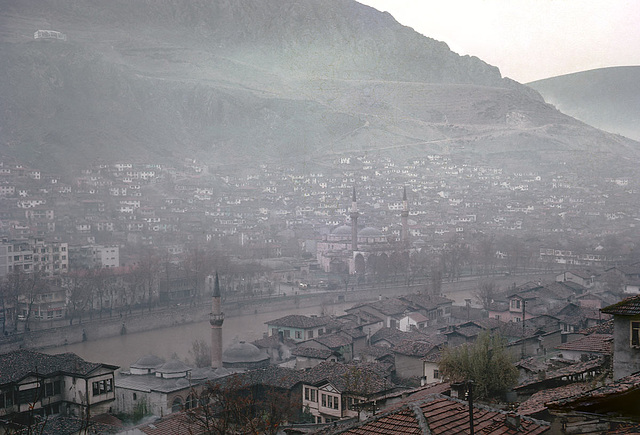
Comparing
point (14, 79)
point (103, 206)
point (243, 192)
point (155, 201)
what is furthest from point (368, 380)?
point (14, 79)

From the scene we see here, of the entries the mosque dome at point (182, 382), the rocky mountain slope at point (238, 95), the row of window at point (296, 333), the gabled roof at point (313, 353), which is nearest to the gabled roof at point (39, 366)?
the mosque dome at point (182, 382)

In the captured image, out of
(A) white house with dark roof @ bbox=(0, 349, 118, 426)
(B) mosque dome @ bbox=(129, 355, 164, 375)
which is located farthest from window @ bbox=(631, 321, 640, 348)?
(B) mosque dome @ bbox=(129, 355, 164, 375)

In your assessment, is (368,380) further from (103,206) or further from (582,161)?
(582,161)

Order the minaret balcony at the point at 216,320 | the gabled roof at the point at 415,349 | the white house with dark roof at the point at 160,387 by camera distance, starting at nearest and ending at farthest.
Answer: the white house with dark roof at the point at 160,387 < the gabled roof at the point at 415,349 < the minaret balcony at the point at 216,320

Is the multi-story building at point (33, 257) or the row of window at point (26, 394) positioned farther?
the multi-story building at point (33, 257)

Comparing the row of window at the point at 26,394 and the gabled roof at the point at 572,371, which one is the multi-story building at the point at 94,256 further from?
the gabled roof at the point at 572,371

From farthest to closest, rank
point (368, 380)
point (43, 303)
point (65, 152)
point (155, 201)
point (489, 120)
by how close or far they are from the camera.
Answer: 1. point (489, 120)
2. point (65, 152)
3. point (155, 201)
4. point (43, 303)
5. point (368, 380)

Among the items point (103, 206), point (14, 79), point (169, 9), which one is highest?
point (169, 9)
